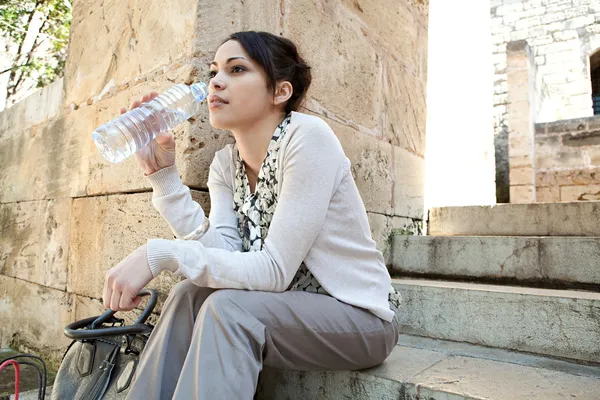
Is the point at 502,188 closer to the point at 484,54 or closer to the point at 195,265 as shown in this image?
the point at 484,54

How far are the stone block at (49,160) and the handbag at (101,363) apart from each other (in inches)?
47.3

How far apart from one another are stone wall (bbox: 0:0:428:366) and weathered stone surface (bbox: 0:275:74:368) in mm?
11

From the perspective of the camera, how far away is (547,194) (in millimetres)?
6711

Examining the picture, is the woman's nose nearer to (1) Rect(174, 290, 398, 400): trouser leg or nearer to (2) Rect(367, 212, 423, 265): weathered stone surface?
(1) Rect(174, 290, 398, 400): trouser leg

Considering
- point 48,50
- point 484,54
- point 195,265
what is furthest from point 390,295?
point 48,50

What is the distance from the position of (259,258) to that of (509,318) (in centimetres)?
112

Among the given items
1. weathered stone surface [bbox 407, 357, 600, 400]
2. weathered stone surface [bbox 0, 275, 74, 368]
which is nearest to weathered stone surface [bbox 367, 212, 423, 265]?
weathered stone surface [bbox 407, 357, 600, 400]

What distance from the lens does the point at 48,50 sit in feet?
17.0

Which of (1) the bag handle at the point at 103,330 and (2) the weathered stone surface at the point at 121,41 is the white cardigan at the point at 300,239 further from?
(2) the weathered stone surface at the point at 121,41

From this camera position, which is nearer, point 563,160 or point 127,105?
point 127,105

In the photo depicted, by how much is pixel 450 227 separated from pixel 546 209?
24.2 inches

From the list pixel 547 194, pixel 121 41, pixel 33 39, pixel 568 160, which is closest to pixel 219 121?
pixel 121 41

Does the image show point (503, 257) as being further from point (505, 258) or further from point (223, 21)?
point (223, 21)

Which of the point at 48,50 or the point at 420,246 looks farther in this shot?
the point at 48,50
